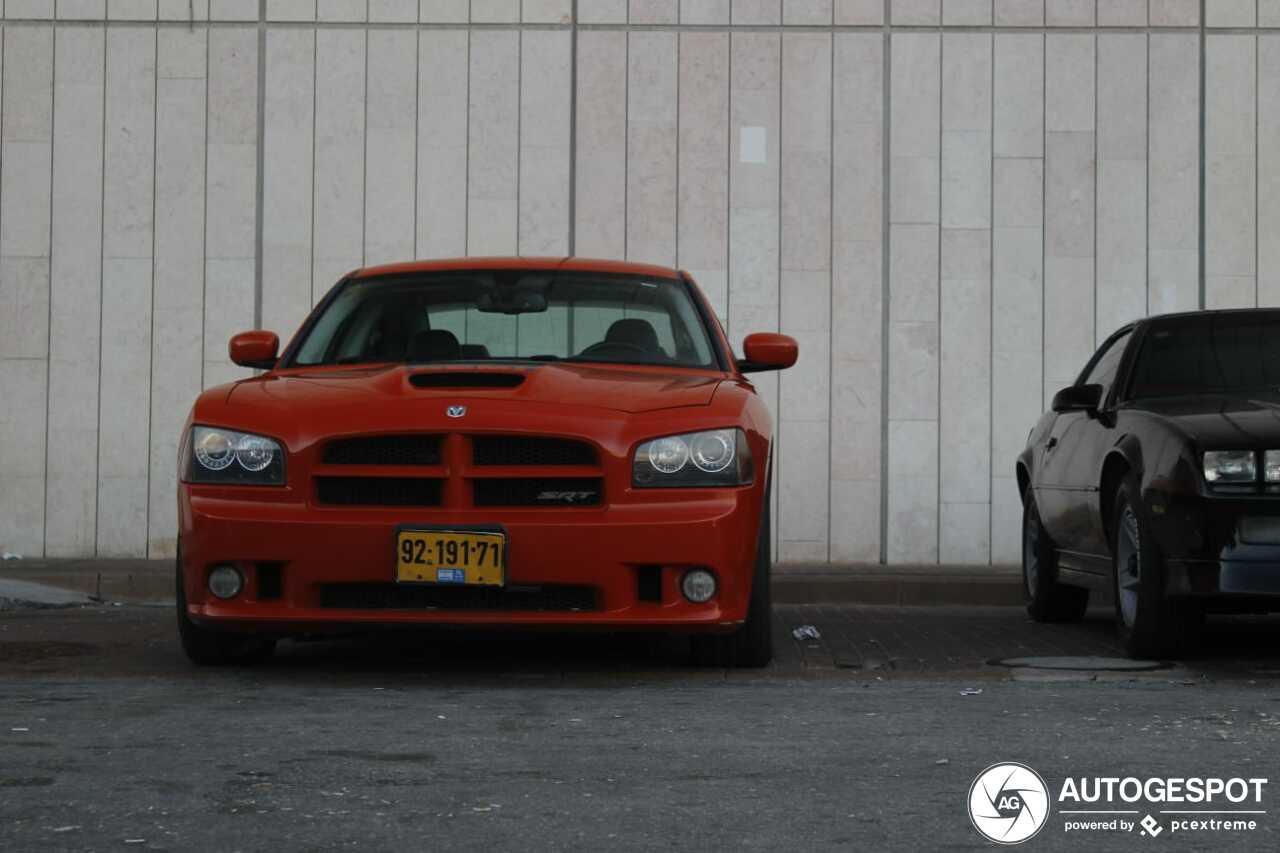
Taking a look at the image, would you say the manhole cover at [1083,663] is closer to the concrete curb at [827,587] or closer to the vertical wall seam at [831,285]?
the concrete curb at [827,587]

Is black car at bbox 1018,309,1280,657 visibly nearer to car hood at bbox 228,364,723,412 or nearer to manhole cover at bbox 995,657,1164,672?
manhole cover at bbox 995,657,1164,672

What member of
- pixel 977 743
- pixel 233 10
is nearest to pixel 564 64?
pixel 233 10

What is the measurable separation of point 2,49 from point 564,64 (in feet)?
13.1

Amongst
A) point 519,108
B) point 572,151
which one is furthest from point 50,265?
point 572,151

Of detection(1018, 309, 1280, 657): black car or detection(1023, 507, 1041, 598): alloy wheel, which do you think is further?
detection(1023, 507, 1041, 598): alloy wheel

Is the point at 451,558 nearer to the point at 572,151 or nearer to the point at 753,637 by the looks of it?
the point at 753,637

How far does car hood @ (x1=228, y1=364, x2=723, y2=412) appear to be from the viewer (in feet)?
23.2

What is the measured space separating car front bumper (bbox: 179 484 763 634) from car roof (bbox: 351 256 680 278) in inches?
75.6

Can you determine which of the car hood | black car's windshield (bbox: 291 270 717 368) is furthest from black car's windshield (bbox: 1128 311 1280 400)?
the car hood

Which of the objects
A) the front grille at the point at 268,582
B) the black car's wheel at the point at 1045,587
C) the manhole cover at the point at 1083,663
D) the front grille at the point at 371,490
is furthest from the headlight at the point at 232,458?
the black car's wheel at the point at 1045,587

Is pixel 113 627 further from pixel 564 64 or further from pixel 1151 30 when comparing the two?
pixel 1151 30

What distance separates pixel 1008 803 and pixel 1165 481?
3.29m

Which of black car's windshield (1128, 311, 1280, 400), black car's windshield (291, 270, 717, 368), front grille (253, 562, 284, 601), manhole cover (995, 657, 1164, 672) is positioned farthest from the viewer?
black car's windshield (1128, 311, 1280, 400)

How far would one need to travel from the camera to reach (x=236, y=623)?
7000mm
